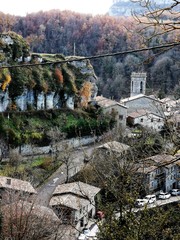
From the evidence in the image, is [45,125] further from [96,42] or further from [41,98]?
[96,42]

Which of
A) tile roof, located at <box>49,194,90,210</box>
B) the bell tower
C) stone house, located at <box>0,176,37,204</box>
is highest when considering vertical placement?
the bell tower

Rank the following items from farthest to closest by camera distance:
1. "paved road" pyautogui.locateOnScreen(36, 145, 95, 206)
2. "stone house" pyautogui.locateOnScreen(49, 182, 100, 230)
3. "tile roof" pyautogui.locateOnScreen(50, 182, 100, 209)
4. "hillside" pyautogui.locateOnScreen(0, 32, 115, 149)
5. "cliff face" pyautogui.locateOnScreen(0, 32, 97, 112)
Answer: "cliff face" pyautogui.locateOnScreen(0, 32, 97, 112)
"hillside" pyautogui.locateOnScreen(0, 32, 115, 149)
"paved road" pyautogui.locateOnScreen(36, 145, 95, 206)
"tile roof" pyautogui.locateOnScreen(50, 182, 100, 209)
"stone house" pyautogui.locateOnScreen(49, 182, 100, 230)

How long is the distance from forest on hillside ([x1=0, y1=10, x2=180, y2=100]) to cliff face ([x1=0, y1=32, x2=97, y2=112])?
1495 centimetres

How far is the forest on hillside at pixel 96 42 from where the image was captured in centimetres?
4547

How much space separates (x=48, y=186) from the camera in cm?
2020

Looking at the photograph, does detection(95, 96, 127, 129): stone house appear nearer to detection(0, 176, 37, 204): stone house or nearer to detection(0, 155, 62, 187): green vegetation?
detection(0, 155, 62, 187): green vegetation

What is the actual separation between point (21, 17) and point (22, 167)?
4299 centimetres

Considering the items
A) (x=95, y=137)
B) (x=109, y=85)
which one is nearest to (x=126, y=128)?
(x=95, y=137)

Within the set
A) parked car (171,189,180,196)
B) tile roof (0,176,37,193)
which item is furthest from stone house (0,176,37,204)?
parked car (171,189,180,196)

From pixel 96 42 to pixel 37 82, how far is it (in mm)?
30784

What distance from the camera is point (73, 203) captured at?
17.3m

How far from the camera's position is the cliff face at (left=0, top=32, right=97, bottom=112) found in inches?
989

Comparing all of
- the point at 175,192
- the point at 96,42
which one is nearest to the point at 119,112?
the point at 175,192

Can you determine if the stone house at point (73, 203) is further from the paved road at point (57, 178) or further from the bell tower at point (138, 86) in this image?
the bell tower at point (138, 86)
